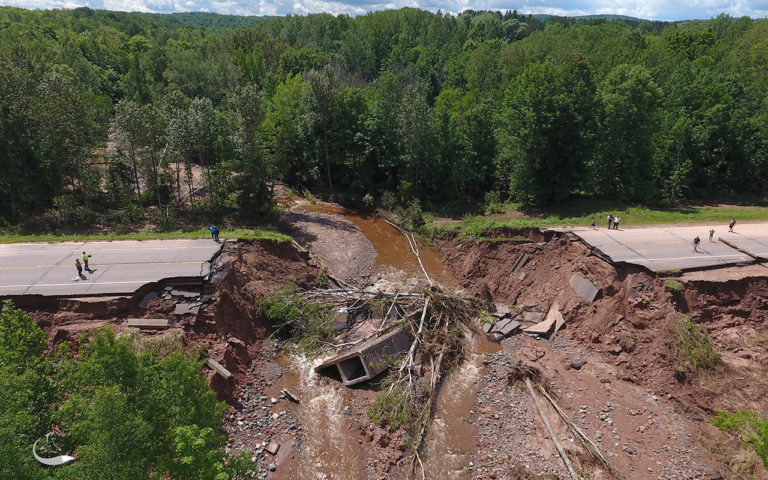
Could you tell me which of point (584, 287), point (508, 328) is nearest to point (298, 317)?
point (508, 328)

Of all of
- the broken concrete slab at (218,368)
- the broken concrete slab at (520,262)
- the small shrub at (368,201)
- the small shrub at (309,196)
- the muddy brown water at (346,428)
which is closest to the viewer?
the muddy brown water at (346,428)

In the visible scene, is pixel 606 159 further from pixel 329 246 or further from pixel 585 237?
pixel 329 246

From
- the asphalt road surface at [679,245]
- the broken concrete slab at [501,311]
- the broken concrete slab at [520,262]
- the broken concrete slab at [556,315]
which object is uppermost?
the asphalt road surface at [679,245]

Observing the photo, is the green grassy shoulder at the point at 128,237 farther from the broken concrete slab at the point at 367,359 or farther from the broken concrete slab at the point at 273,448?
the broken concrete slab at the point at 273,448

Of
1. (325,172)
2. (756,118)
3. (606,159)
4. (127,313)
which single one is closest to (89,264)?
(127,313)

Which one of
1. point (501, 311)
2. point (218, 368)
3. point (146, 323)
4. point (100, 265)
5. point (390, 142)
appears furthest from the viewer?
point (390, 142)

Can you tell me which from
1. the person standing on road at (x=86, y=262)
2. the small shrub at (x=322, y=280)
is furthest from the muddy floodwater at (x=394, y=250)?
the person standing on road at (x=86, y=262)

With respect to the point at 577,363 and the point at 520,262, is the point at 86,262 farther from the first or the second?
the point at 577,363
